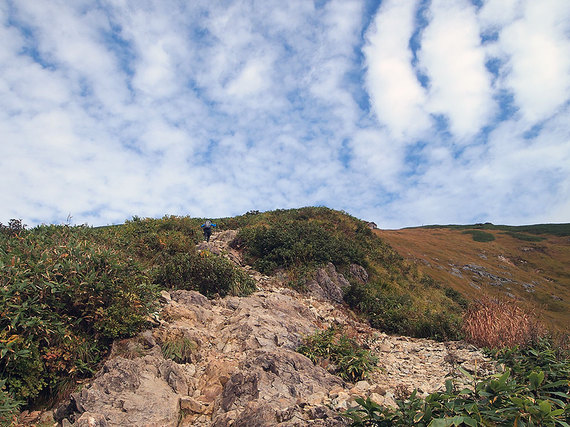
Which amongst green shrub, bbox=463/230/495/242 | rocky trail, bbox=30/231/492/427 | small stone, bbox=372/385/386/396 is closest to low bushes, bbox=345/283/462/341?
rocky trail, bbox=30/231/492/427

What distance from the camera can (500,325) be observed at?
8672 millimetres

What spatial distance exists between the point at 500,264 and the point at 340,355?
3959 centimetres

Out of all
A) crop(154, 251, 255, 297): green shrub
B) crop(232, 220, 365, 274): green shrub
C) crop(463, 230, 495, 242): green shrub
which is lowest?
crop(154, 251, 255, 297): green shrub

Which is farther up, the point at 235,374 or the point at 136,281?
the point at 136,281

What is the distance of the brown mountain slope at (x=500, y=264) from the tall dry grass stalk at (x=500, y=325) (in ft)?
47.2

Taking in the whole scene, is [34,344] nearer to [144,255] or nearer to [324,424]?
[324,424]

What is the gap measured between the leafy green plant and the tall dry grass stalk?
10.9ft

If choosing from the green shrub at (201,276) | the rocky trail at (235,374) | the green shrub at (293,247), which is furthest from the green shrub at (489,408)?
the green shrub at (293,247)

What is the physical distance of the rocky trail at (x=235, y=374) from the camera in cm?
481

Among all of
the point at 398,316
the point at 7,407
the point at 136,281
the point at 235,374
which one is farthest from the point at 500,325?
the point at 7,407

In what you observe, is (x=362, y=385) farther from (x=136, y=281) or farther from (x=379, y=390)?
(x=136, y=281)

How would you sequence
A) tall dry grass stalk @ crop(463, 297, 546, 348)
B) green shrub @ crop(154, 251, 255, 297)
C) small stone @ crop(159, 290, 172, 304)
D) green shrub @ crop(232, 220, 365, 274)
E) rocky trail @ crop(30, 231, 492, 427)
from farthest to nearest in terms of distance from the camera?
green shrub @ crop(232, 220, 365, 274)
green shrub @ crop(154, 251, 255, 297)
small stone @ crop(159, 290, 172, 304)
tall dry grass stalk @ crop(463, 297, 546, 348)
rocky trail @ crop(30, 231, 492, 427)

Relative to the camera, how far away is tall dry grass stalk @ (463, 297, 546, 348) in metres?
7.95

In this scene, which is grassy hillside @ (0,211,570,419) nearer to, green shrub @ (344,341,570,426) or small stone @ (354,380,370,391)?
small stone @ (354,380,370,391)
